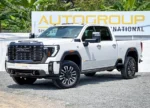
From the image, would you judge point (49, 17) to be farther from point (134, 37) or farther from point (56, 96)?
point (56, 96)

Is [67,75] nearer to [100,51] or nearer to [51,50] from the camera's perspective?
[51,50]

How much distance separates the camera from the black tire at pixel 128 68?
48.5ft

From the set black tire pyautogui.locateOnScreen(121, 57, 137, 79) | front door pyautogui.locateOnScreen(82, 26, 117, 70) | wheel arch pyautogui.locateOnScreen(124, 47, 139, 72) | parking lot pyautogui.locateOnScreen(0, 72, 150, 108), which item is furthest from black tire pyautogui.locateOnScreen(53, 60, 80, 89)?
wheel arch pyautogui.locateOnScreen(124, 47, 139, 72)

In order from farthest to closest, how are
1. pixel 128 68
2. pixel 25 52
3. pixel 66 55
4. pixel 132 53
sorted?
pixel 132 53
pixel 128 68
pixel 66 55
pixel 25 52

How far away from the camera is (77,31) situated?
13234 mm

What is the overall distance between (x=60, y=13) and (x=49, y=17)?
612 millimetres

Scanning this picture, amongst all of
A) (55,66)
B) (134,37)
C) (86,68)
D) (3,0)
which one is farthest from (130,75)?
(3,0)

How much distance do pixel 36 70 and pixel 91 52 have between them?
2107 millimetres

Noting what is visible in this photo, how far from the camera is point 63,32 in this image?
13.4 meters

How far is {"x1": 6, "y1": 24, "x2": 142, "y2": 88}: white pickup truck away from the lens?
11.9m

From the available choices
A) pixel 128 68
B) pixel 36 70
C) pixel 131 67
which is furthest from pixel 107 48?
pixel 36 70

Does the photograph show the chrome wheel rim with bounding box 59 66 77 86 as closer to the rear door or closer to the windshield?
the windshield

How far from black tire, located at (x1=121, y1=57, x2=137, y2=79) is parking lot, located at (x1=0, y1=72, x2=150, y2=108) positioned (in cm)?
31

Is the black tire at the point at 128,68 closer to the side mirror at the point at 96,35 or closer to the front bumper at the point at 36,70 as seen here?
the side mirror at the point at 96,35
